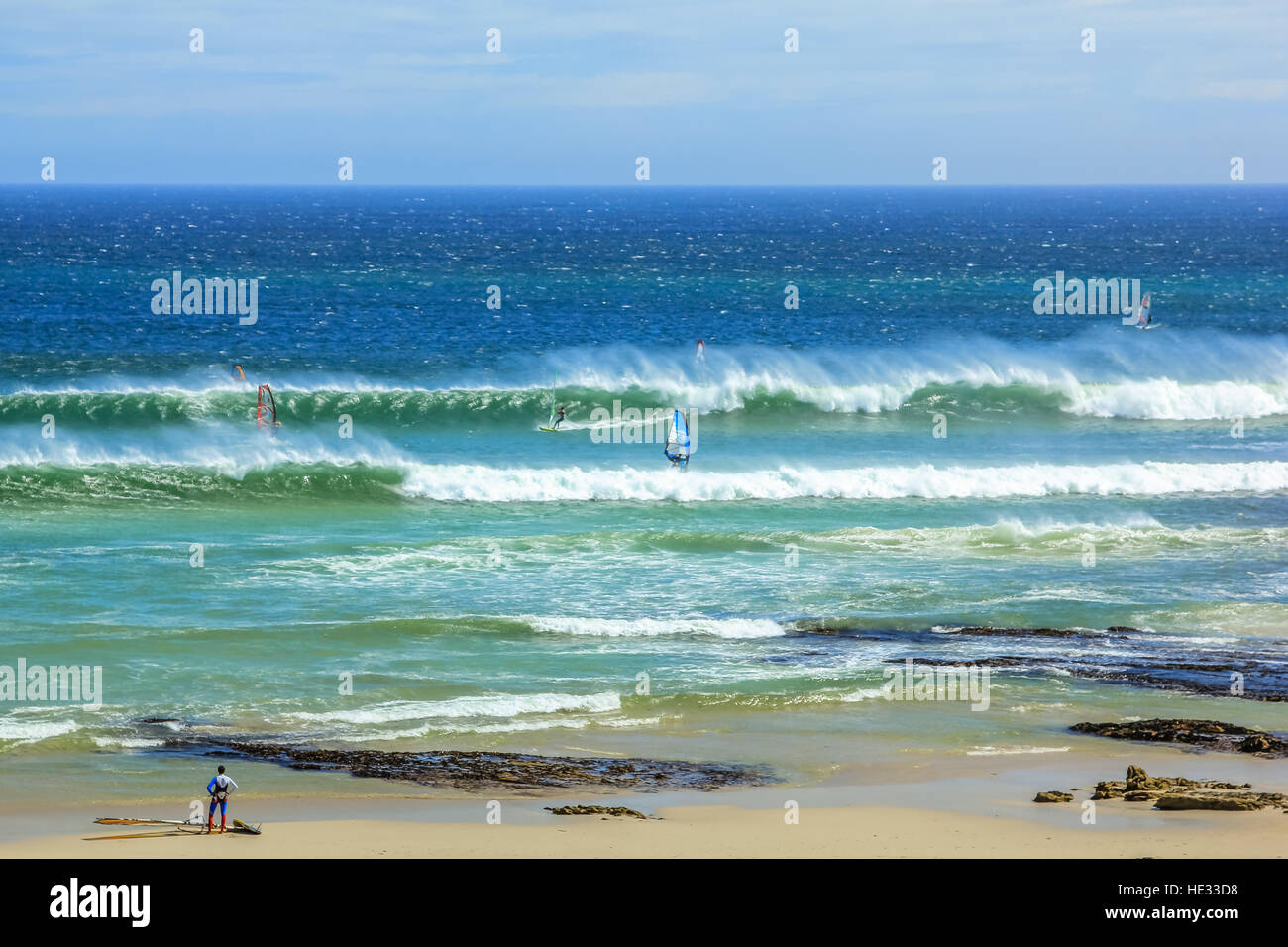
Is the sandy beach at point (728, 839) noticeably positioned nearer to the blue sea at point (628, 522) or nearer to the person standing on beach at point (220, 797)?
the person standing on beach at point (220, 797)

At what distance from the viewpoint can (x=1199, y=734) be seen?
1509cm

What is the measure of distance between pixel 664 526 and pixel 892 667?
9444mm

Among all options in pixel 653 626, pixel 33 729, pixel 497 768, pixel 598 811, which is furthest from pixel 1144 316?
pixel 33 729

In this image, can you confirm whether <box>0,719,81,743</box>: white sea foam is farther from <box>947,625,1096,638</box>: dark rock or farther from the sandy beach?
<box>947,625,1096,638</box>: dark rock

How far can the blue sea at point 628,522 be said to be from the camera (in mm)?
16266

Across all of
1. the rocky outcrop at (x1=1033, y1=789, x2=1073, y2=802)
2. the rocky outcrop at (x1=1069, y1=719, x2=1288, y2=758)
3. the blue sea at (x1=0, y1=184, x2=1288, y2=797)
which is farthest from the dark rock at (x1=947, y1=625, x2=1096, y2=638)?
the rocky outcrop at (x1=1033, y1=789, x2=1073, y2=802)

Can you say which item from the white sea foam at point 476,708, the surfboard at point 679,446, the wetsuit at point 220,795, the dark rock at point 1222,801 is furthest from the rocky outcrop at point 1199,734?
the surfboard at point 679,446

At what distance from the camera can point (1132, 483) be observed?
1211 inches

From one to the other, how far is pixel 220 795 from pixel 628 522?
50.7 ft

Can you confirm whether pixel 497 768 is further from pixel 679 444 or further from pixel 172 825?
pixel 679 444

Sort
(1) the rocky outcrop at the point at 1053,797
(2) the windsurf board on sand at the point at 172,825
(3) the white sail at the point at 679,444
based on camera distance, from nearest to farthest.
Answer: (2) the windsurf board on sand at the point at 172,825, (1) the rocky outcrop at the point at 1053,797, (3) the white sail at the point at 679,444

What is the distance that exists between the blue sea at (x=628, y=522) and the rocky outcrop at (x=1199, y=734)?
0.53 metres

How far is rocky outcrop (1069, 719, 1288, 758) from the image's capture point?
14695 millimetres

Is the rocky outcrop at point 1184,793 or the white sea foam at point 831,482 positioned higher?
the white sea foam at point 831,482
